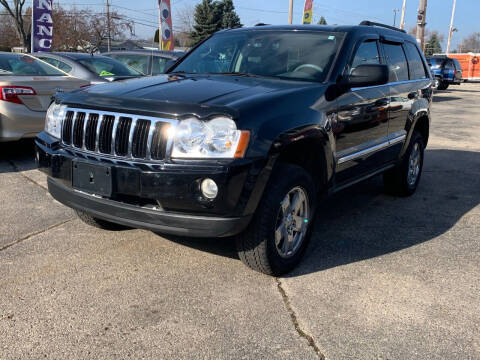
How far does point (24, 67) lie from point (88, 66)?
3.27 ft

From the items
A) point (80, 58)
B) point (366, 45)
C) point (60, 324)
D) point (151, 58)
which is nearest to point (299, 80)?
point (366, 45)

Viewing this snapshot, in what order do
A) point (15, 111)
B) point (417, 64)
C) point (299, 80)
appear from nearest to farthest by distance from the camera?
point (299, 80)
point (417, 64)
point (15, 111)

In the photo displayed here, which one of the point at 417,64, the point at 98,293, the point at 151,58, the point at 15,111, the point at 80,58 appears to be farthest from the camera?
the point at 151,58

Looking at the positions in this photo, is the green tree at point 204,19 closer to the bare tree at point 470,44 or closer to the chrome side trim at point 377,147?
the chrome side trim at point 377,147

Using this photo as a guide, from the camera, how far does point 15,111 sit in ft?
19.7

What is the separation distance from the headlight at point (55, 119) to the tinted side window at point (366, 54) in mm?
2357

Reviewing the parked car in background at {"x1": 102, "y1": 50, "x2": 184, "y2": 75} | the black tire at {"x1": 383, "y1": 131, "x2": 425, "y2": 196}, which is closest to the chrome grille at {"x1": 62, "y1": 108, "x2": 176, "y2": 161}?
the black tire at {"x1": 383, "y1": 131, "x2": 425, "y2": 196}

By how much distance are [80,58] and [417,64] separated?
5248mm

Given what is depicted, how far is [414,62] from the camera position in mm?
5453

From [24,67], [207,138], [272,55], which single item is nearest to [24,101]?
[24,67]

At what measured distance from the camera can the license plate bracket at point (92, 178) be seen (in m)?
2.89

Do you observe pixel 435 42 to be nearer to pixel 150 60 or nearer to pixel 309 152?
pixel 150 60

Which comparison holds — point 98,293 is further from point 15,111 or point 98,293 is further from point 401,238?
point 15,111

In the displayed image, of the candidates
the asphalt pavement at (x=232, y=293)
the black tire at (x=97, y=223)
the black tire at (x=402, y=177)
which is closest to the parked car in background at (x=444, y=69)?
the black tire at (x=402, y=177)
